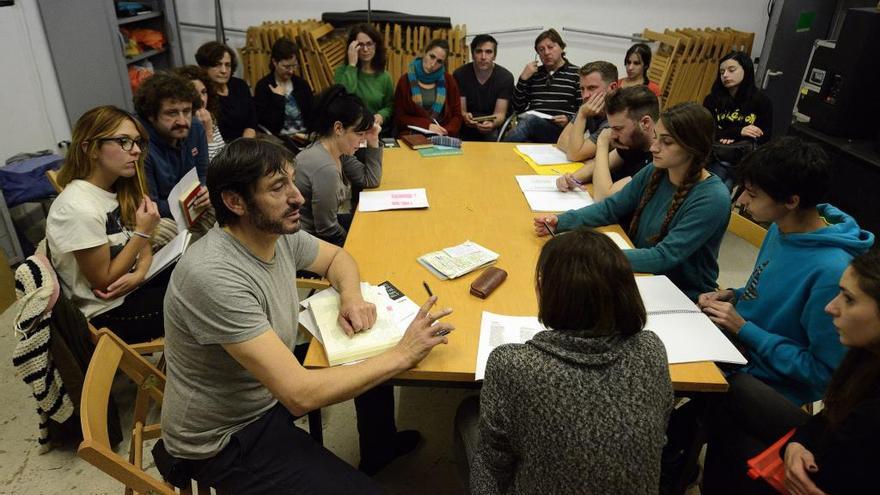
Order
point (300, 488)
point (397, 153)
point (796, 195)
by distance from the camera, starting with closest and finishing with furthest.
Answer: point (300, 488) → point (796, 195) → point (397, 153)

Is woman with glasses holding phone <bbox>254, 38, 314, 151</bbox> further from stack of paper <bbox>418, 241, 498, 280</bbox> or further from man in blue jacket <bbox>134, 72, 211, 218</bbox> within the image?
stack of paper <bbox>418, 241, 498, 280</bbox>

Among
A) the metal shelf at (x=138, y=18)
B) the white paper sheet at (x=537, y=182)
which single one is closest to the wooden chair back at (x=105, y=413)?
the white paper sheet at (x=537, y=182)

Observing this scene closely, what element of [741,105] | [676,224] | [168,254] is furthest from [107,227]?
[741,105]

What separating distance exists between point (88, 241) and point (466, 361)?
133 centimetres

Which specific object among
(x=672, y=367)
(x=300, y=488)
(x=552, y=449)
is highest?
(x=552, y=449)

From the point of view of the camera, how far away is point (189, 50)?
5203mm

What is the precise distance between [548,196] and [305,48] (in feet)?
10.1

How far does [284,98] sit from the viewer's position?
13.1 feet

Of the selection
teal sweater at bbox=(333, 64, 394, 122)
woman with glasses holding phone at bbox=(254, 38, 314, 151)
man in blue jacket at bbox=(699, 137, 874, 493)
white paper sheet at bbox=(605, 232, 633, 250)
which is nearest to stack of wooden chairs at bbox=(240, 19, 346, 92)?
woman with glasses holding phone at bbox=(254, 38, 314, 151)

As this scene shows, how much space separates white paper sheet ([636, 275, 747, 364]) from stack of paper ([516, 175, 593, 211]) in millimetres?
734

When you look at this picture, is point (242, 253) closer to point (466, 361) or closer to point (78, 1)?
point (466, 361)

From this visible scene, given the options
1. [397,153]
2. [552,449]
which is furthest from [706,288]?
[397,153]

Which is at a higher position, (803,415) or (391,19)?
(391,19)

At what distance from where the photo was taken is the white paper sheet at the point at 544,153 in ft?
9.90
